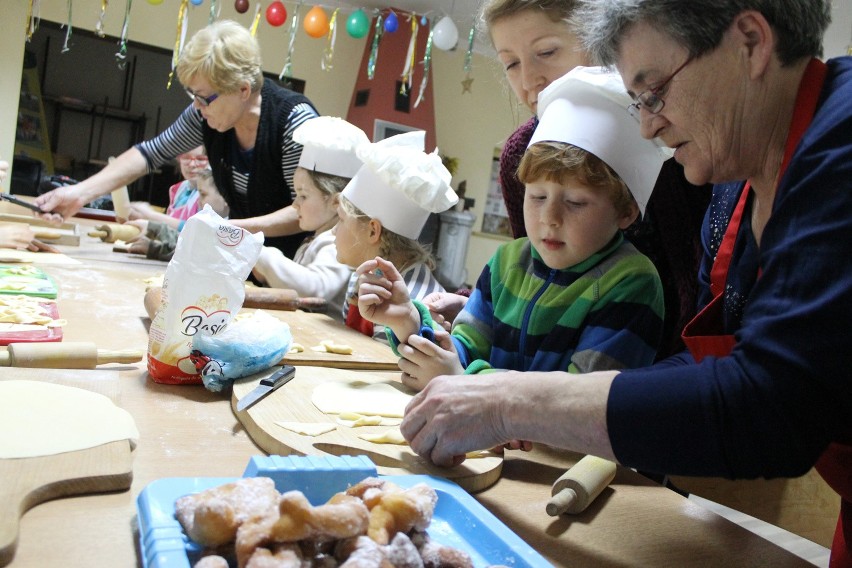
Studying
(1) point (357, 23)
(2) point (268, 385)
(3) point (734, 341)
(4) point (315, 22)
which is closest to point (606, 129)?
(3) point (734, 341)

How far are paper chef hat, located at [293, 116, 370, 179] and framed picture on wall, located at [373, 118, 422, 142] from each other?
4.91 m

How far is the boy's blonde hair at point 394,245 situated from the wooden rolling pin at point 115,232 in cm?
151

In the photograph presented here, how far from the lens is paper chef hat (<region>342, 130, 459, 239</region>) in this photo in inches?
80.6

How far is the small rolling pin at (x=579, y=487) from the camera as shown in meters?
0.90

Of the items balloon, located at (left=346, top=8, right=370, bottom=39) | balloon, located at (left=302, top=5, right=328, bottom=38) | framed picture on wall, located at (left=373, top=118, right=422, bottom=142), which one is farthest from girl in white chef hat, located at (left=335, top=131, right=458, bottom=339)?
framed picture on wall, located at (left=373, top=118, right=422, bottom=142)

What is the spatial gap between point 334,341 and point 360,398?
0.62m

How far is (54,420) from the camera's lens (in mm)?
915

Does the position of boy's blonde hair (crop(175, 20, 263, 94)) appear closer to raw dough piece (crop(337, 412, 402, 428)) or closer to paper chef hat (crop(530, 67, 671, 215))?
paper chef hat (crop(530, 67, 671, 215))

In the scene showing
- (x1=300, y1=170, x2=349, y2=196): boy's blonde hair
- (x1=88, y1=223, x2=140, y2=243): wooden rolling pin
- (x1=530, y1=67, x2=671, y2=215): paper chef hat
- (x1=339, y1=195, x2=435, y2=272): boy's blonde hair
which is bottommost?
(x1=88, y1=223, x2=140, y2=243): wooden rolling pin

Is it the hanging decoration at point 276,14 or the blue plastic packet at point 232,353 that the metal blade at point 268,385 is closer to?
the blue plastic packet at point 232,353

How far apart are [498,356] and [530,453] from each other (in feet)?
1.10

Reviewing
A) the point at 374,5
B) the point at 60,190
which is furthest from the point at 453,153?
the point at 60,190

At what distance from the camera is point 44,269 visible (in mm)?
2227

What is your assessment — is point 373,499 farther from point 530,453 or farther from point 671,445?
point 530,453
